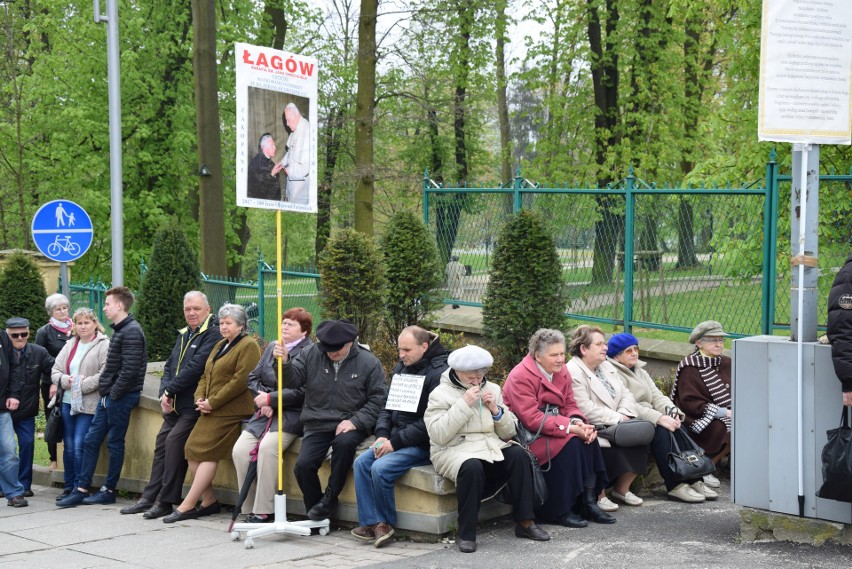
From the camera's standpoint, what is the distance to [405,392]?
7.88 m

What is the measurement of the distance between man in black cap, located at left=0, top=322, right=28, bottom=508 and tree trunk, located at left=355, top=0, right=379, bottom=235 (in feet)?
26.8

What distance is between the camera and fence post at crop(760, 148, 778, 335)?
9656 millimetres

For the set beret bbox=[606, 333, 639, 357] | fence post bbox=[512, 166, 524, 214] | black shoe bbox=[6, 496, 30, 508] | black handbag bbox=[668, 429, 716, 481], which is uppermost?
fence post bbox=[512, 166, 524, 214]

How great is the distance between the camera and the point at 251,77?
7.95 m

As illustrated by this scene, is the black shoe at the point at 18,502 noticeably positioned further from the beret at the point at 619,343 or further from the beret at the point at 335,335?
the beret at the point at 619,343

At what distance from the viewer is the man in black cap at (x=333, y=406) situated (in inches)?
321

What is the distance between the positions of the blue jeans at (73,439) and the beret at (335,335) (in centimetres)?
322

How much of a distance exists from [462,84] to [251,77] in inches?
837

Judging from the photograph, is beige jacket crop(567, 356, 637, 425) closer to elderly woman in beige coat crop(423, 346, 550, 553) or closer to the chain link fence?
elderly woman in beige coat crop(423, 346, 550, 553)

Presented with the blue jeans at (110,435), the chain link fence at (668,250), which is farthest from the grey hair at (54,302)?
the chain link fence at (668,250)

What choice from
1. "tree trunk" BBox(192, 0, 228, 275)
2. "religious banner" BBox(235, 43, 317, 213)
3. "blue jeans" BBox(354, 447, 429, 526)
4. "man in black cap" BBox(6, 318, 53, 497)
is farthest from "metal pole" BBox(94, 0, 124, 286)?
"blue jeans" BBox(354, 447, 429, 526)

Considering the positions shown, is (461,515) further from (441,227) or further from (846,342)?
(441,227)

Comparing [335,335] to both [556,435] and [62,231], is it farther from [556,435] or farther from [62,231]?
[62,231]

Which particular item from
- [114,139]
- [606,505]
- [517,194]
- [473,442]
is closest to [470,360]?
[473,442]
